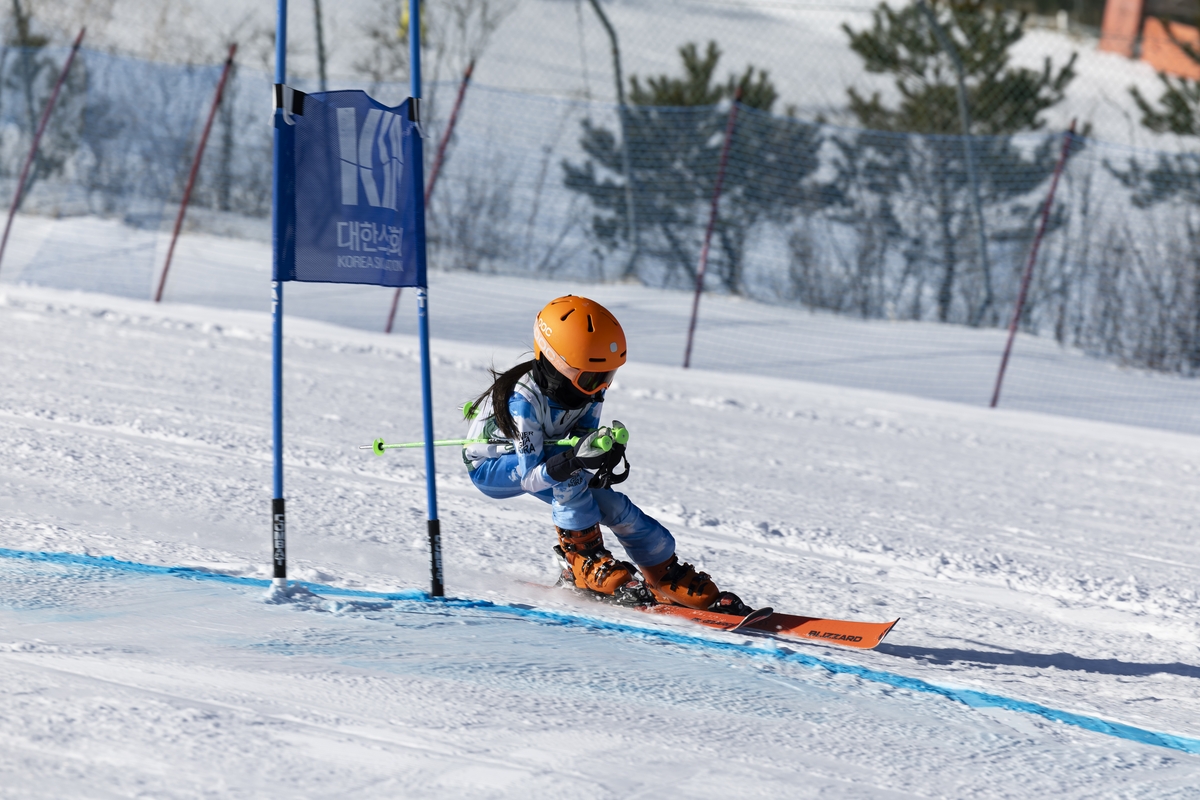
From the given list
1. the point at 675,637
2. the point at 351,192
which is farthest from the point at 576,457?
the point at 351,192

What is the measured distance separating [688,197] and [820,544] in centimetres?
1214

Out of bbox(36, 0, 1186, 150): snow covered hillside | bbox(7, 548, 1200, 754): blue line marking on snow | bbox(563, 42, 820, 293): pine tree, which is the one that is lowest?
bbox(7, 548, 1200, 754): blue line marking on snow

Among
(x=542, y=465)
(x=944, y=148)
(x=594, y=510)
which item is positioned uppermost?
(x=944, y=148)

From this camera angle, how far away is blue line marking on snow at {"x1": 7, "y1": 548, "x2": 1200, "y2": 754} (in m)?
3.41

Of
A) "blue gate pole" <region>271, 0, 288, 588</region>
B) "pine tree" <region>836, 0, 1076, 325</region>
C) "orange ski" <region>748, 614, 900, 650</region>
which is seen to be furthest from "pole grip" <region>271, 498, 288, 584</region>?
"pine tree" <region>836, 0, 1076, 325</region>

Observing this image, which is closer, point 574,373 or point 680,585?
point 574,373

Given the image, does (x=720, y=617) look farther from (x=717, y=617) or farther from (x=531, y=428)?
(x=531, y=428)

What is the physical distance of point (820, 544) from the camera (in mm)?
5688

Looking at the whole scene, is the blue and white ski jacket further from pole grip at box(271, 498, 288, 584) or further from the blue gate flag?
pole grip at box(271, 498, 288, 584)

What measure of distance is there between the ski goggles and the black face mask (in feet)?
0.09

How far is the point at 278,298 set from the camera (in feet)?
12.3

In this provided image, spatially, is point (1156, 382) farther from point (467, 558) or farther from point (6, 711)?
point (6, 711)

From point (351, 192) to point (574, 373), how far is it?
3.07 ft

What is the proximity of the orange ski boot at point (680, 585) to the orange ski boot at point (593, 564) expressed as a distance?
0.10 metres
